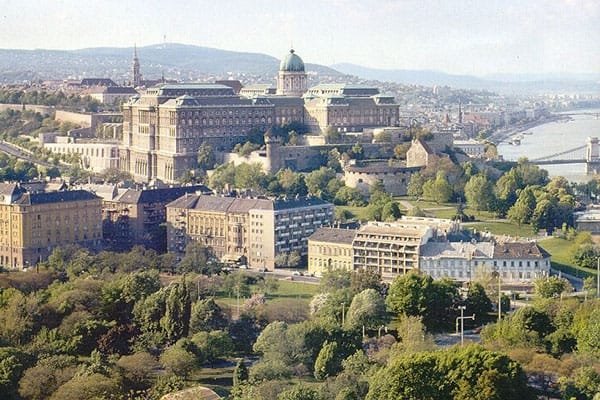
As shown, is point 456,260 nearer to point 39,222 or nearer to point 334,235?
point 334,235

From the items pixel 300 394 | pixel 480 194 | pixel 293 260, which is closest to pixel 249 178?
pixel 480 194

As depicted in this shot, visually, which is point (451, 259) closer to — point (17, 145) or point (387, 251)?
point (387, 251)

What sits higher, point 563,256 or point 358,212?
point 358,212

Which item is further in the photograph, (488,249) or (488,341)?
(488,249)

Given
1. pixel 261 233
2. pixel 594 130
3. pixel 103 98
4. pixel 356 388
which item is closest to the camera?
pixel 356 388

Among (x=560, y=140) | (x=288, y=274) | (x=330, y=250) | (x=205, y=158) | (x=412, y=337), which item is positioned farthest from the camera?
(x=560, y=140)

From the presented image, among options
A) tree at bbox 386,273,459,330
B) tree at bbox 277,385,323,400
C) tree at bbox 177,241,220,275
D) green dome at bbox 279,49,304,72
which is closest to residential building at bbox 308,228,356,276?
tree at bbox 177,241,220,275

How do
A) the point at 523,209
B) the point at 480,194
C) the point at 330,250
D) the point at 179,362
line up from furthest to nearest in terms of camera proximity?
1. the point at 480,194
2. the point at 523,209
3. the point at 330,250
4. the point at 179,362

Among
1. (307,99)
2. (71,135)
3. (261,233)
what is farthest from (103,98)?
(261,233)

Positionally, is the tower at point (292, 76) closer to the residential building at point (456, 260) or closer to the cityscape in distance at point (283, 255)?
the cityscape in distance at point (283, 255)
